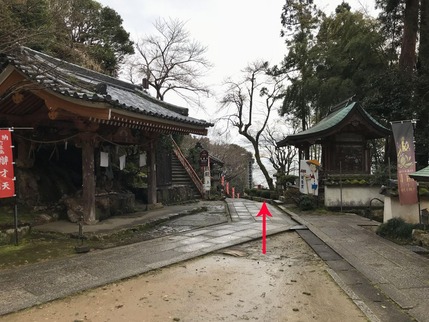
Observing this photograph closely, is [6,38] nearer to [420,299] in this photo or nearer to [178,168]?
[420,299]

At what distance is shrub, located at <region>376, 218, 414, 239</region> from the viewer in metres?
7.93

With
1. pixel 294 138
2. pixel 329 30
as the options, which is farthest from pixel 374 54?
pixel 294 138

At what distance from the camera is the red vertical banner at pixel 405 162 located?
819cm

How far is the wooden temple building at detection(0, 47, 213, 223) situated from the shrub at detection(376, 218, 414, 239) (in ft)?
23.2

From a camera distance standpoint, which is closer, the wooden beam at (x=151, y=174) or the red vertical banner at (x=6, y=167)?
the red vertical banner at (x=6, y=167)

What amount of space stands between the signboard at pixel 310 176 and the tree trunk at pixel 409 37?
25.2 ft

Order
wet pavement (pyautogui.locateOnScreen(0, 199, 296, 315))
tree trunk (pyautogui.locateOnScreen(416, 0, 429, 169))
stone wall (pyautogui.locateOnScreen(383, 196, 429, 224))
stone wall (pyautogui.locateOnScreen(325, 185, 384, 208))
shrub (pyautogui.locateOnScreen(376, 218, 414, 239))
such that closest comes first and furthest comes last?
wet pavement (pyautogui.locateOnScreen(0, 199, 296, 315)) → shrub (pyautogui.locateOnScreen(376, 218, 414, 239)) → stone wall (pyautogui.locateOnScreen(383, 196, 429, 224)) → stone wall (pyautogui.locateOnScreen(325, 185, 384, 208)) → tree trunk (pyautogui.locateOnScreen(416, 0, 429, 169))

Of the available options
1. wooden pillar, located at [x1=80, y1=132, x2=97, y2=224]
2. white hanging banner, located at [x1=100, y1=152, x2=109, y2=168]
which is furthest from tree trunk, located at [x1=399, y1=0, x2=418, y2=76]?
wooden pillar, located at [x1=80, y1=132, x2=97, y2=224]

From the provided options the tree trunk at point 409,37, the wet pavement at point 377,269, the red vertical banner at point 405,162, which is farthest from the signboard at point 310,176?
the tree trunk at point 409,37

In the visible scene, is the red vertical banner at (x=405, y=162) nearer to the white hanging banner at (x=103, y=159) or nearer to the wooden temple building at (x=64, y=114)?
the wooden temple building at (x=64, y=114)

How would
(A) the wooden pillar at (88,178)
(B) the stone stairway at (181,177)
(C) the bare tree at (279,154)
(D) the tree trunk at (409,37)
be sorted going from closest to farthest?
(A) the wooden pillar at (88,178)
(D) the tree trunk at (409,37)
(B) the stone stairway at (181,177)
(C) the bare tree at (279,154)

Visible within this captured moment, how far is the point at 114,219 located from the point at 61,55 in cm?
980

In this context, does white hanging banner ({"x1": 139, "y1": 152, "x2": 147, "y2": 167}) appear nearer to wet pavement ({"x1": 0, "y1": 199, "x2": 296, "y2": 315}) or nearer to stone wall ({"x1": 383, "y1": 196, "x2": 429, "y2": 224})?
wet pavement ({"x1": 0, "y1": 199, "x2": 296, "y2": 315})

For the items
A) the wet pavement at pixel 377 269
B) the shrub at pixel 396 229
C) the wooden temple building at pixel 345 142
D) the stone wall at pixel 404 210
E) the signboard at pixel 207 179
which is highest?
the wooden temple building at pixel 345 142
